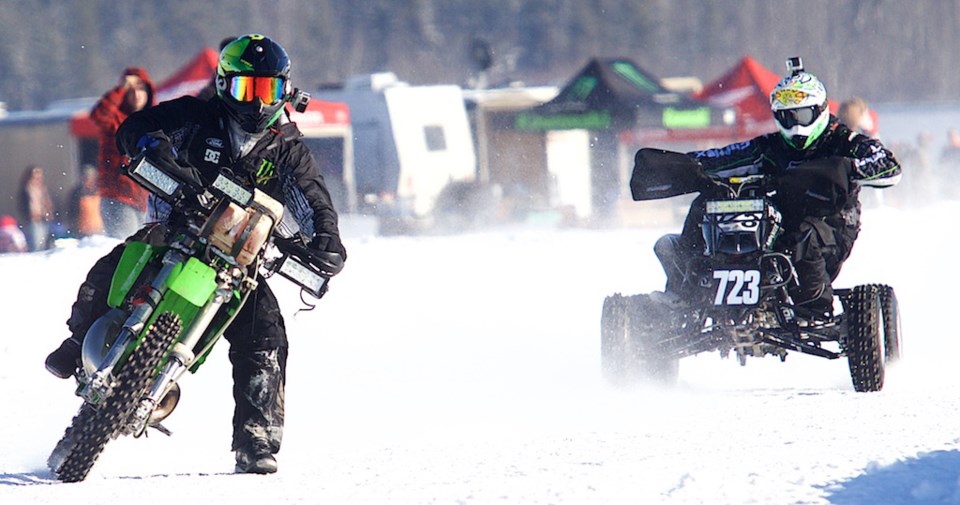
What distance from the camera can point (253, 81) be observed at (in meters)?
5.66

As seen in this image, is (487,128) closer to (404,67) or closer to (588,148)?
(588,148)

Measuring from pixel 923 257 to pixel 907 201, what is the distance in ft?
36.1

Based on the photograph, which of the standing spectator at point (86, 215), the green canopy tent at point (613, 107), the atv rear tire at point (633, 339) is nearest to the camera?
the atv rear tire at point (633, 339)

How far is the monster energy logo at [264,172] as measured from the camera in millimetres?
5766

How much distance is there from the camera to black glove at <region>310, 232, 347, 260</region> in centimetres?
552

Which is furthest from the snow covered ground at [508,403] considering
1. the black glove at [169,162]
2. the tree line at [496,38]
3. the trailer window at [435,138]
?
the tree line at [496,38]

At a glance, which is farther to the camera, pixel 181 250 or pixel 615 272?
pixel 615 272

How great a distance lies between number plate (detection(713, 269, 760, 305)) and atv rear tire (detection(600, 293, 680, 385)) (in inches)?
20.4

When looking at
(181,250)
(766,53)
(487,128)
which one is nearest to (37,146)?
(487,128)

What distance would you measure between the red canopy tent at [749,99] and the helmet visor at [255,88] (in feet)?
60.8

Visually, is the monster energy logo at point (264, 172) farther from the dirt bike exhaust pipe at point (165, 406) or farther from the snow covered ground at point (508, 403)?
the snow covered ground at point (508, 403)

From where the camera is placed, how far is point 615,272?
12.1m

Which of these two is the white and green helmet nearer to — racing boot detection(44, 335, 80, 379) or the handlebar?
the handlebar

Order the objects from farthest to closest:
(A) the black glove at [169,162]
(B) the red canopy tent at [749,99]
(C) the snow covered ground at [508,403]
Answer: (B) the red canopy tent at [749,99] < (A) the black glove at [169,162] < (C) the snow covered ground at [508,403]
